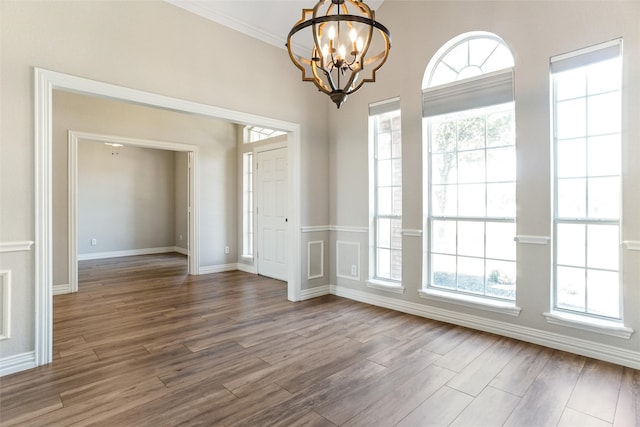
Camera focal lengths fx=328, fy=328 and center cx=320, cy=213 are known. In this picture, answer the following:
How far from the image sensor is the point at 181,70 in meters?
3.34

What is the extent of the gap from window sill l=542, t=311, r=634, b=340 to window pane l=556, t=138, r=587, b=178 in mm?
1220

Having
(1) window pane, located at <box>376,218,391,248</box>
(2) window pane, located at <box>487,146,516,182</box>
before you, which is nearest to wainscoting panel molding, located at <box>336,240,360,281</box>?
(1) window pane, located at <box>376,218,391,248</box>

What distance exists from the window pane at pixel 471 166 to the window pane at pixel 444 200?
0.16 meters

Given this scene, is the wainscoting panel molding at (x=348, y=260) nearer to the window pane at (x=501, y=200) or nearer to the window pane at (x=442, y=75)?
the window pane at (x=501, y=200)

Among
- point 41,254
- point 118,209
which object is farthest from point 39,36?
point 118,209

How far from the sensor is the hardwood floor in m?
1.97

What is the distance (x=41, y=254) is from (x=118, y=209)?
6223mm

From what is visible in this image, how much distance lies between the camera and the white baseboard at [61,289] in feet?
15.2

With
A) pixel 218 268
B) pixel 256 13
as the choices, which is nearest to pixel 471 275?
pixel 256 13

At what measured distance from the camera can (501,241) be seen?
327 centimetres

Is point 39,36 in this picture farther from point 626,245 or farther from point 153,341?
point 626,245

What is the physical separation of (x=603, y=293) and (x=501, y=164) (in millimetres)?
1387

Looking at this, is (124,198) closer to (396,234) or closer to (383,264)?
(383,264)

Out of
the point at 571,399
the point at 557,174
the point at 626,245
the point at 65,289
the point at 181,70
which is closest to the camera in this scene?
the point at 571,399
